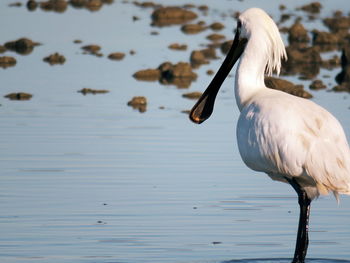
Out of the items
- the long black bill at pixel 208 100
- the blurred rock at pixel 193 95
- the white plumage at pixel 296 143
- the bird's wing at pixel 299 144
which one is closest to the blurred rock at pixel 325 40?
the blurred rock at pixel 193 95

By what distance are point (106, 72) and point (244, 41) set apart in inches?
456

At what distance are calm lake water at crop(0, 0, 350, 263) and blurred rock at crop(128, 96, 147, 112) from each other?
14 centimetres

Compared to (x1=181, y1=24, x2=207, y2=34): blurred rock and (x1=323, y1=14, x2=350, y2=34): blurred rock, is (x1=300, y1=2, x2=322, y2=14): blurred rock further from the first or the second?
(x1=181, y1=24, x2=207, y2=34): blurred rock

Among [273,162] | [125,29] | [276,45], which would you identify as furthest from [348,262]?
[125,29]

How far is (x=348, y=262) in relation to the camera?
37.1ft

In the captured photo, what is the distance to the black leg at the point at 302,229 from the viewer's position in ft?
37.1

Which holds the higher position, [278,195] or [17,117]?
[278,195]

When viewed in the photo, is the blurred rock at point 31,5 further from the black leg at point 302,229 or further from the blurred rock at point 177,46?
the black leg at point 302,229

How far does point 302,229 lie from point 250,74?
5.50 ft

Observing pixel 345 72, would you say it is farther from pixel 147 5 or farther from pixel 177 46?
pixel 147 5

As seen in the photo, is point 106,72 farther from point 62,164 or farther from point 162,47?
point 62,164

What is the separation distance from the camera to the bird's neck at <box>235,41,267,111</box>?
473 inches

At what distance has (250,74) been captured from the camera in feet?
39.6

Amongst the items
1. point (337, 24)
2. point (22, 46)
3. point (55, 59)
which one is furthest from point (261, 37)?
point (337, 24)
